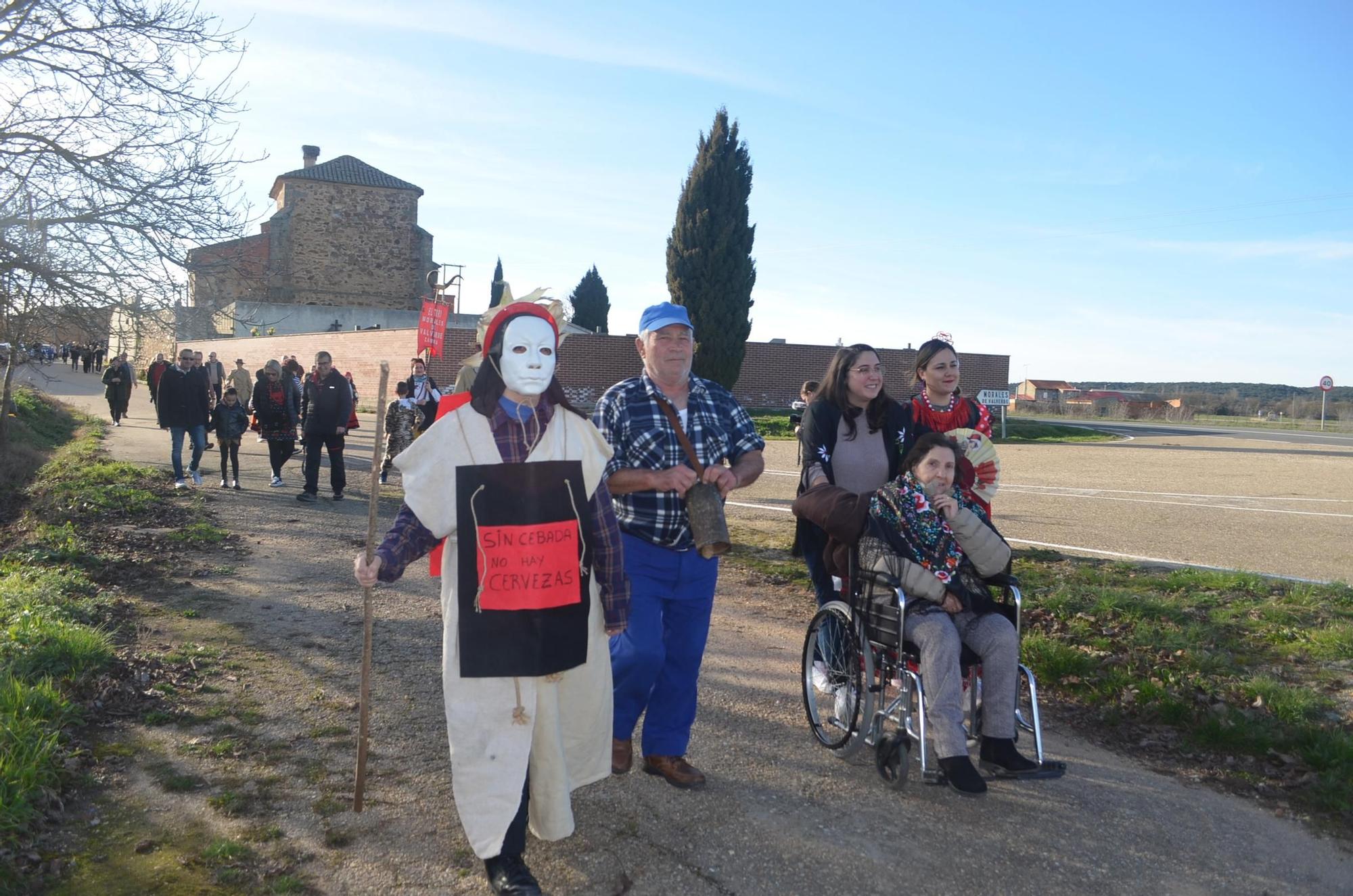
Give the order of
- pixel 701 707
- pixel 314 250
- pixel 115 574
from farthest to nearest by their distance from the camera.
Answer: pixel 314 250
pixel 115 574
pixel 701 707

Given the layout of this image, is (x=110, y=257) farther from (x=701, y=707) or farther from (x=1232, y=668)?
(x=1232, y=668)

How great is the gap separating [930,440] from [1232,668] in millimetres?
A: 2514

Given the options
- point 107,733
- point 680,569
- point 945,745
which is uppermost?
point 680,569

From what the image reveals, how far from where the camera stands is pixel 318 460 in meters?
12.7

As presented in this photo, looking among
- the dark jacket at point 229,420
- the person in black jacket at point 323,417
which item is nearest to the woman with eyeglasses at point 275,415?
the dark jacket at point 229,420

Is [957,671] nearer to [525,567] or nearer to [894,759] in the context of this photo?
[894,759]

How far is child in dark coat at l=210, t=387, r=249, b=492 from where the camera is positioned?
43.8 feet

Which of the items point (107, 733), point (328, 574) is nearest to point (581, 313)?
point (328, 574)

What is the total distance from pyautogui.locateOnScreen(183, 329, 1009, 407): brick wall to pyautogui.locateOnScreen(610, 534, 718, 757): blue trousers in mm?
25407

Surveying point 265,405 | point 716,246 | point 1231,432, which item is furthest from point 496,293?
point 1231,432

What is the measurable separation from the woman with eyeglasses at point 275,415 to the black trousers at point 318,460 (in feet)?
3.60

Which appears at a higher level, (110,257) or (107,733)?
(110,257)

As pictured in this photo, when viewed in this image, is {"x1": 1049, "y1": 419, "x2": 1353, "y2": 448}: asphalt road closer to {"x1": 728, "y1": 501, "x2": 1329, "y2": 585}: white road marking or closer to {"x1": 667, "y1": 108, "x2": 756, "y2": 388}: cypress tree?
{"x1": 667, "y1": 108, "x2": 756, "y2": 388}: cypress tree

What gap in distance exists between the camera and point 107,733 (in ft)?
14.9
